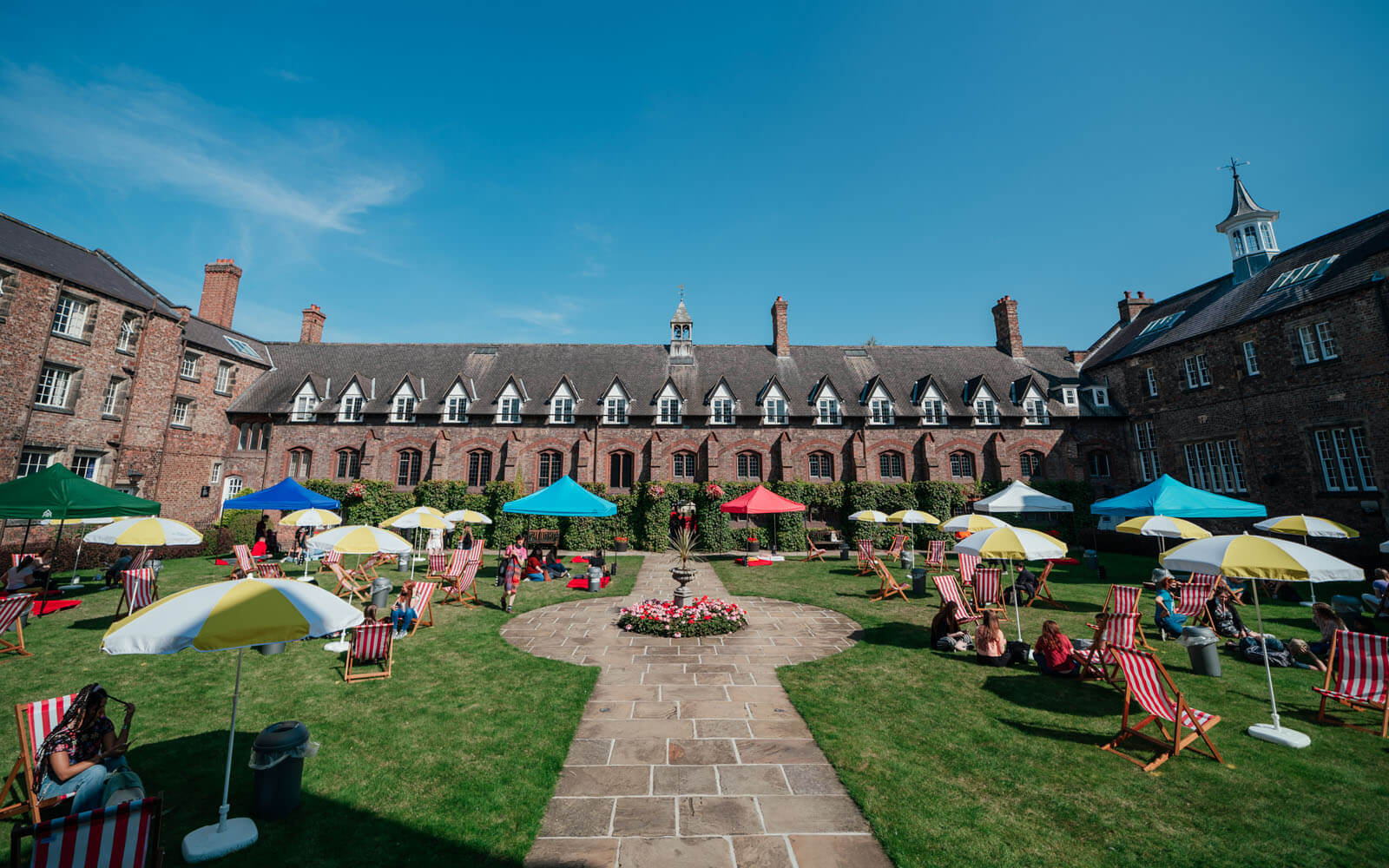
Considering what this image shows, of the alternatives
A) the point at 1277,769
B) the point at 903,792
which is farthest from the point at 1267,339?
the point at 903,792

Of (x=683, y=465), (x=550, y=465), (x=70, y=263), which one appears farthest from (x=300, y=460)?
(x=683, y=465)

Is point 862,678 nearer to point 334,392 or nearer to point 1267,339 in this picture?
point 1267,339

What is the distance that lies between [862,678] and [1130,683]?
378 centimetres

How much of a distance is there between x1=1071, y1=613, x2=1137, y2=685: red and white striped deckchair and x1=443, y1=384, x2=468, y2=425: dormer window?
31.3 meters

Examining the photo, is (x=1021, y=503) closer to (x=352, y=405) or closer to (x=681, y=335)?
(x=681, y=335)

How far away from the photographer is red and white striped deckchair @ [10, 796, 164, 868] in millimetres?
3375

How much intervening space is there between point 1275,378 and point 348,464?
158 ft

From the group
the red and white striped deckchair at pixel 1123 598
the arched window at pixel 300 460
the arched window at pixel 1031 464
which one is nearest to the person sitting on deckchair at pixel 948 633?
the red and white striped deckchair at pixel 1123 598

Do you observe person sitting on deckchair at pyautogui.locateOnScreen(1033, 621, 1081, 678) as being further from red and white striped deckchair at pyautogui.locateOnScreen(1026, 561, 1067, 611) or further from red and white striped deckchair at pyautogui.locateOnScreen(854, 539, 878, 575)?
red and white striped deckchair at pyautogui.locateOnScreen(854, 539, 878, 575)

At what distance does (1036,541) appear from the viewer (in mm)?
10711

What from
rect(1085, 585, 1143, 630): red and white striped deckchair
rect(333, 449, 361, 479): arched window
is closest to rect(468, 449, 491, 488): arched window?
rect(333, 449, 361, 479): arched window

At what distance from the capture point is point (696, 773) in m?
5.89

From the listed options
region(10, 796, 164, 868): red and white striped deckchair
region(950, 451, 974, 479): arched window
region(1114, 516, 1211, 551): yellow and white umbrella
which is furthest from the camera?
region(950, 451, 974, 479): arched window

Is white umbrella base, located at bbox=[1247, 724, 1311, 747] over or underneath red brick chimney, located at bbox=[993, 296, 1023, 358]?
underneath
